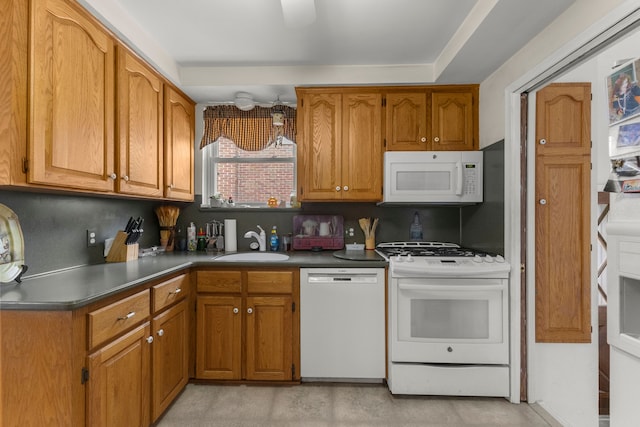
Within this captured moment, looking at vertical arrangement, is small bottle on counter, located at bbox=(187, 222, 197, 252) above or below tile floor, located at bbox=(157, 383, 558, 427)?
above

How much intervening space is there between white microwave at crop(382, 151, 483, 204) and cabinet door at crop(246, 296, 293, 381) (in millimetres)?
1174

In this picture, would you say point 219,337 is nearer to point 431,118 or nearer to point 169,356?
point 169,356

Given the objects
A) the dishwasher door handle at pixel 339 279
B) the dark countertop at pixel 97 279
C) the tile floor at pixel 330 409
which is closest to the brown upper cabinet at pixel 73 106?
the dark countertop at pixel 97 279

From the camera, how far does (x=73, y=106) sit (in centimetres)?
151

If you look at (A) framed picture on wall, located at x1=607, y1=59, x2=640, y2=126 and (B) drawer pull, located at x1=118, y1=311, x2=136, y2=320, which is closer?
(A) framed picture on wall, located at x1=607, y1=59, x2=640, y2=126

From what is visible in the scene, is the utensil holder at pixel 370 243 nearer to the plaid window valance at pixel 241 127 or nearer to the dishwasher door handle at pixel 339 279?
the dishwasher door handle at pixel 339 279

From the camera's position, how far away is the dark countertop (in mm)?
1193

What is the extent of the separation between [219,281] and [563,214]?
2.25 meters

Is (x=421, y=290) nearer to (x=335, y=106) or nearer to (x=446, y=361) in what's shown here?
(x=446, y=361)

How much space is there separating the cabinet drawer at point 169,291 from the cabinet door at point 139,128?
577mm

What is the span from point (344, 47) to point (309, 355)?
207cm

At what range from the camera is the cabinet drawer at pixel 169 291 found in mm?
1747

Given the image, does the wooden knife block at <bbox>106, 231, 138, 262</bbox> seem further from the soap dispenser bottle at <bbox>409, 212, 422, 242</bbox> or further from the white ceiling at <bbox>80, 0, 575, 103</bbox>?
the soap dispenser bottle at <bbox>409, 212, 422, 242</bbox>

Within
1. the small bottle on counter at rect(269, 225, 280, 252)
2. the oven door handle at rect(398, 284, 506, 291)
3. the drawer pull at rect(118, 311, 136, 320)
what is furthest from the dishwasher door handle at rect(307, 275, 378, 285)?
the drawer pull at rect(118, 311, 136, 320)
